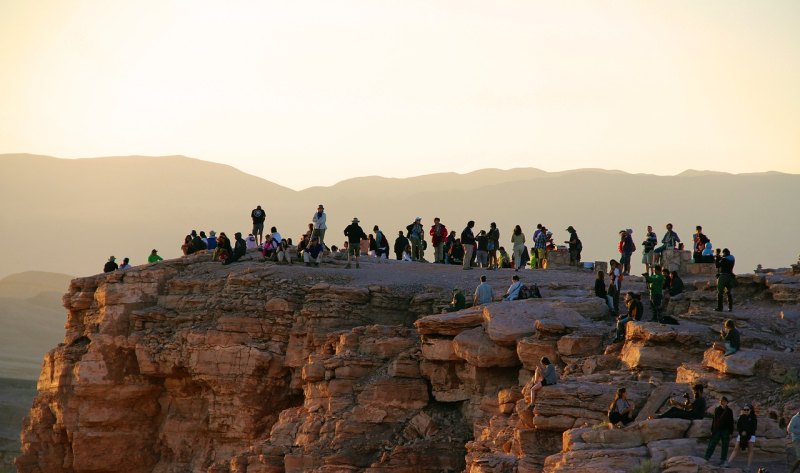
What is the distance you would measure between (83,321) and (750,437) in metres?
25.6

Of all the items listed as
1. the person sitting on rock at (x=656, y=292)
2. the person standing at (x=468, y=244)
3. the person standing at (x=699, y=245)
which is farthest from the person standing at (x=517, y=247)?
the person sitting on rock at (x=656, y=292)

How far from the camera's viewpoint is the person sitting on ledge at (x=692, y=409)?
25.1m

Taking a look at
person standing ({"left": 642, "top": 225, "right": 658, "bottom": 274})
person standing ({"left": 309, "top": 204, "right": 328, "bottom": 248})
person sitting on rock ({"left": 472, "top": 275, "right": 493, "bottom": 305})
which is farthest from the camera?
person standing ({"left": 309, "top": 204, "right": 328, "bottom": 248})

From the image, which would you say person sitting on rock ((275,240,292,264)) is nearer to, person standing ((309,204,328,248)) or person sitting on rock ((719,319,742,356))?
person standing ((309,204,328,248))

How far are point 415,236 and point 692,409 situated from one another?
19.1m

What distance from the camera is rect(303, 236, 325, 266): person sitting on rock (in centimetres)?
4119

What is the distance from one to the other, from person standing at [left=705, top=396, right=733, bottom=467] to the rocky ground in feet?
1.52

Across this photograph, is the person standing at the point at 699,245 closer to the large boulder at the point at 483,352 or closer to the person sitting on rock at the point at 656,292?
the person sitting on rock at the point at 656,292

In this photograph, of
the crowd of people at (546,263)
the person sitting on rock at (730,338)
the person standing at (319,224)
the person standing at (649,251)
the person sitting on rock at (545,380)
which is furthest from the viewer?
the person standing at (319,224)

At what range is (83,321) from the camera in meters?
43.4

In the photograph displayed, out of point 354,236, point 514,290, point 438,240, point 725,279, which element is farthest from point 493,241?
Answer: point 725,279

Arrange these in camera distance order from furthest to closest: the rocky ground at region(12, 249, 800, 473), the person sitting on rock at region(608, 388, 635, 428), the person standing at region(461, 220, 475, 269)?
the person standing at region(461, 220, 475, 269) < the rocky ground at region(12, 249, 800, 473) < the person sitting on rock at region(608, 388, 635, 428)

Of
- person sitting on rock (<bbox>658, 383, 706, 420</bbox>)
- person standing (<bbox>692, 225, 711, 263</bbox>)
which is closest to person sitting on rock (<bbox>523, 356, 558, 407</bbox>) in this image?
person sitting on rock (<bbox>658, 383, 706, 420</bbox>)

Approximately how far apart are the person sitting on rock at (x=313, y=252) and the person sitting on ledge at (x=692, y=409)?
17.6m
